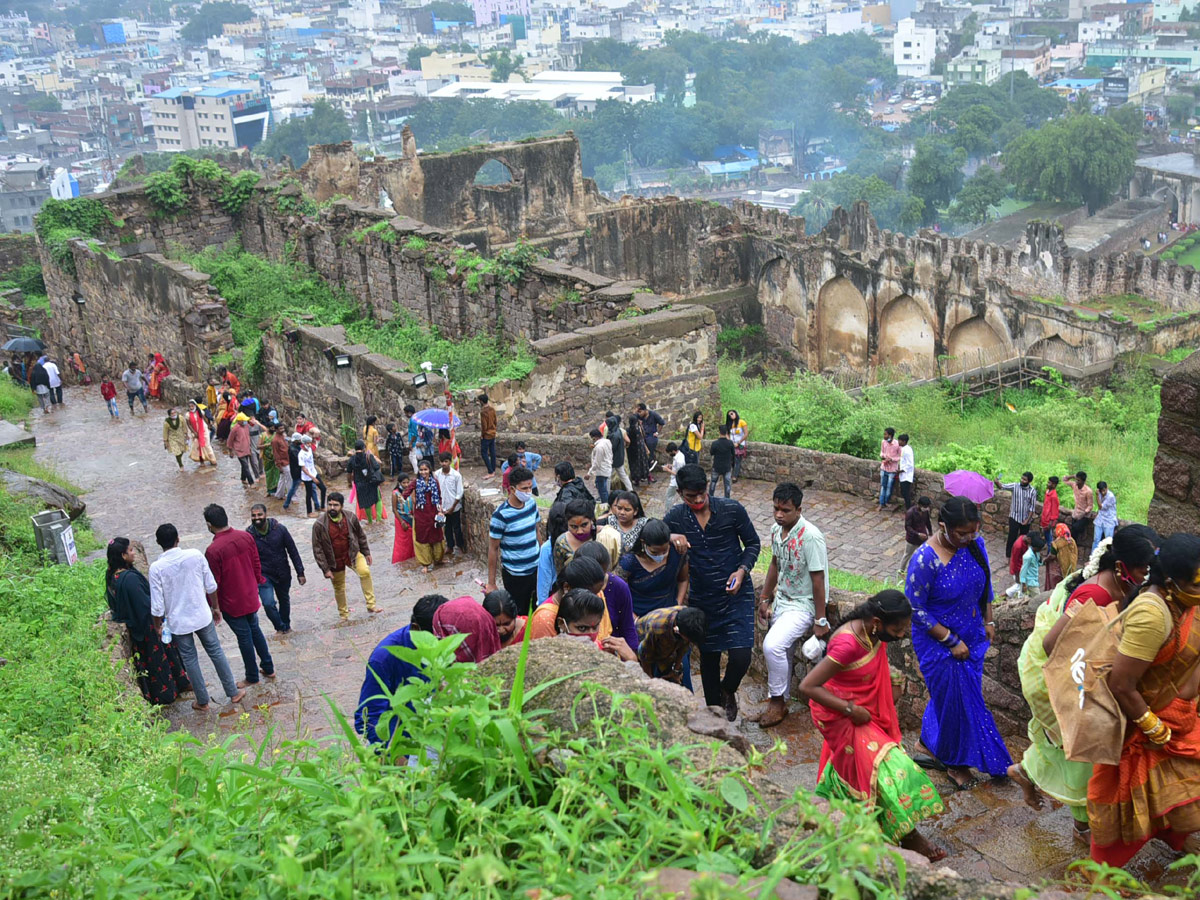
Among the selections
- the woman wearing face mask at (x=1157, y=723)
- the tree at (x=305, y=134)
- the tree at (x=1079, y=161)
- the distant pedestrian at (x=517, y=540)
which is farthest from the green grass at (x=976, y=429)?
the tree at (x=305, y=134)

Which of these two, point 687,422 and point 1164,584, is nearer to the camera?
point 1164,584

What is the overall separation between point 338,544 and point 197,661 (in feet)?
4.57

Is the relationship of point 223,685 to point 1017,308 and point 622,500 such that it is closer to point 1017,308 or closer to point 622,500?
point 622,500

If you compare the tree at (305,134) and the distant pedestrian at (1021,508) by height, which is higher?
the distant pedestrian at (1021,508)

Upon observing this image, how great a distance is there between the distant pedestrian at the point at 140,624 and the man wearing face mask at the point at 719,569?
2.90m

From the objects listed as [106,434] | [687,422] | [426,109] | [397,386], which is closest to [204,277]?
[106,434]

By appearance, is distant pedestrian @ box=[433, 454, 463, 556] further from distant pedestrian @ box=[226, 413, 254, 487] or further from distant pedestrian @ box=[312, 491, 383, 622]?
distant pedestrian @ box=[226, 413, 254, 487]

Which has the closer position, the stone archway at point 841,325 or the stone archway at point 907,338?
the stone archway at point 907,338

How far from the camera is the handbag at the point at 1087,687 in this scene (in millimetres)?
3766

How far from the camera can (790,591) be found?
17.9ft

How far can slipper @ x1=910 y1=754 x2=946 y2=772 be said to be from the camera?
15.8ft

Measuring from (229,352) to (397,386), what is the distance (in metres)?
5.14

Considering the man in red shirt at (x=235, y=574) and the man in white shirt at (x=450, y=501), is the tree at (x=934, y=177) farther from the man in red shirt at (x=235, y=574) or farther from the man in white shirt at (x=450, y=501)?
the man in red shirt at (x=235, y=574)

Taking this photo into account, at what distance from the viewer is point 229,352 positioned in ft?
55.1
